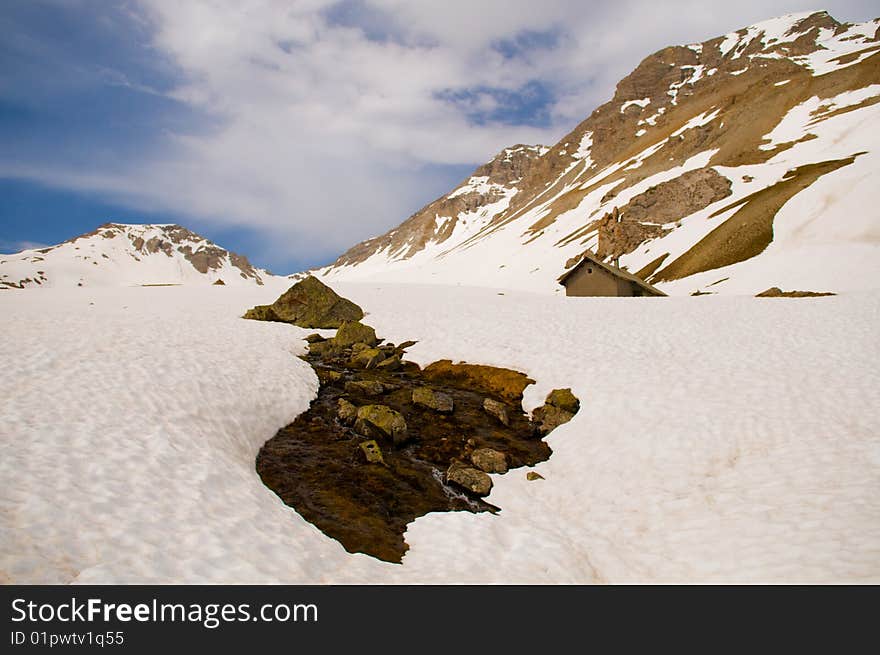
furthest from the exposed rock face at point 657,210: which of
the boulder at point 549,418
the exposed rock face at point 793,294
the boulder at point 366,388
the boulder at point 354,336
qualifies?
the boulder at point 366,388

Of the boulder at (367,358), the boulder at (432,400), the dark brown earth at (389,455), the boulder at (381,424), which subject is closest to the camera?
the dark brown earth at (389,455)

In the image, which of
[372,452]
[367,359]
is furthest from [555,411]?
[367,359]

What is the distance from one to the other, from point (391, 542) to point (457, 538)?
1351mm

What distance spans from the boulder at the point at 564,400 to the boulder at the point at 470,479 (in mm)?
4764

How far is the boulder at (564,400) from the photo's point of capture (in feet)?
47.9

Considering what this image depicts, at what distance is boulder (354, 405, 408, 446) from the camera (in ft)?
41.4

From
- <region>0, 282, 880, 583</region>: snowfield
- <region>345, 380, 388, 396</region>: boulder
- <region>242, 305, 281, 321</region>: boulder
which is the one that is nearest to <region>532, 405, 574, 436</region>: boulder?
<region>0, 282, 880, 583</region>: snowfield

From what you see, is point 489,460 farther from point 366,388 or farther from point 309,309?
point 309,309

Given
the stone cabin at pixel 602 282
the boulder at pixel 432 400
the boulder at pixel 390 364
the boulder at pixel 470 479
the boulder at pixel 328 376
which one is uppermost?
the stone cabin at pixel 602 282

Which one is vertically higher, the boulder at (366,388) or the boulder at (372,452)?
the boulder at (366,388)

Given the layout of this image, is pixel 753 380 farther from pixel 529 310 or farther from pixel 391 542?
pixel 529 310

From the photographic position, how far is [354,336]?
899 inches

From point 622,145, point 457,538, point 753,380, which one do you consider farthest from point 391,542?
point 622,145

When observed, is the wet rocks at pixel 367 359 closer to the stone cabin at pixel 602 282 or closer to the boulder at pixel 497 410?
the boulder at pixel 497 410
